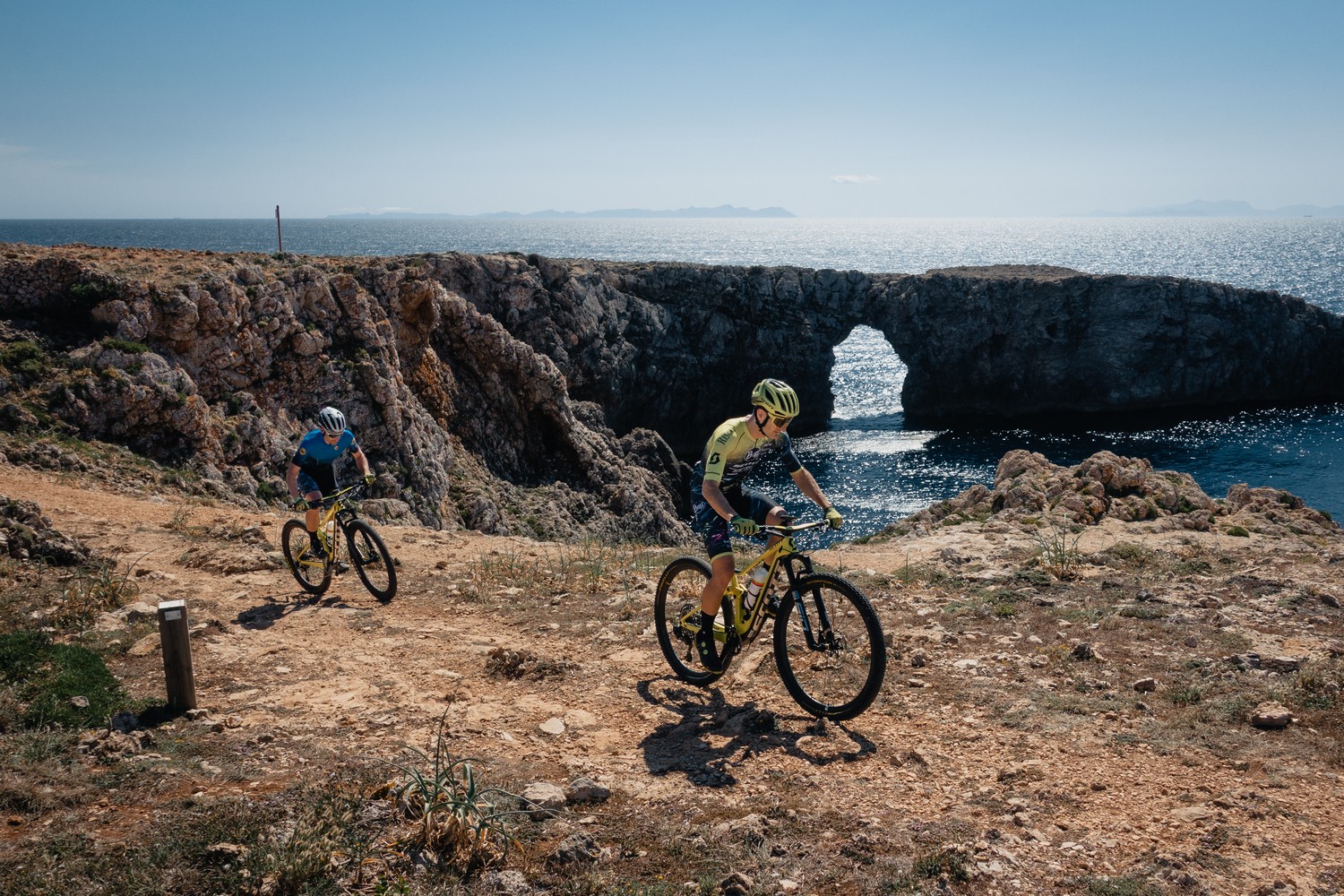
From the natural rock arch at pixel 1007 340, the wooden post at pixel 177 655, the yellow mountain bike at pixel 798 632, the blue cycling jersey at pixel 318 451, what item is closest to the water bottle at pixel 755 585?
the yellow mountain bike at pixel 798 632

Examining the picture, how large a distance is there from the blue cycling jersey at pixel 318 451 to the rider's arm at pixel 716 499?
5.79 metres

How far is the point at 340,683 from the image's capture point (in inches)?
305

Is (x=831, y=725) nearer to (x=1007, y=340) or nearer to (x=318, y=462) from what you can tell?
(x=318, y=462)

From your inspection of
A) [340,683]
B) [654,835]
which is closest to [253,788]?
[340,683]

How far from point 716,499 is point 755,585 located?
925 mm

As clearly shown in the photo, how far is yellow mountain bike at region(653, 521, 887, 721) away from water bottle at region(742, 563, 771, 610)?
18 millimetres

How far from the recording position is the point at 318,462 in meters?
10.7

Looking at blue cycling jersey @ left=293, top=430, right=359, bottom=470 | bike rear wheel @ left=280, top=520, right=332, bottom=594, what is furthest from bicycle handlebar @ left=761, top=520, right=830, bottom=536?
bike rear wheel @ left=280, top=520, right=332, bottom=594

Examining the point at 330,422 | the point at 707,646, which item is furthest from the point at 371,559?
the point at 707,646

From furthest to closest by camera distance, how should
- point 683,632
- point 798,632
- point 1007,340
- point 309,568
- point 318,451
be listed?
point 1007,340, point 309,568, point 318,451, point 798,632, point 683,632

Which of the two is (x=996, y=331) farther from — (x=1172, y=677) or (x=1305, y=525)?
(x=1172, y=677)

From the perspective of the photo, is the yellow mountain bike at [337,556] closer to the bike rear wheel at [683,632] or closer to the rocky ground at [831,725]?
the rocky ground at [831,725]

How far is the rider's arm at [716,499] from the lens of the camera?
22.4ft

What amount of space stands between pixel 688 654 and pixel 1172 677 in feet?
14.6
